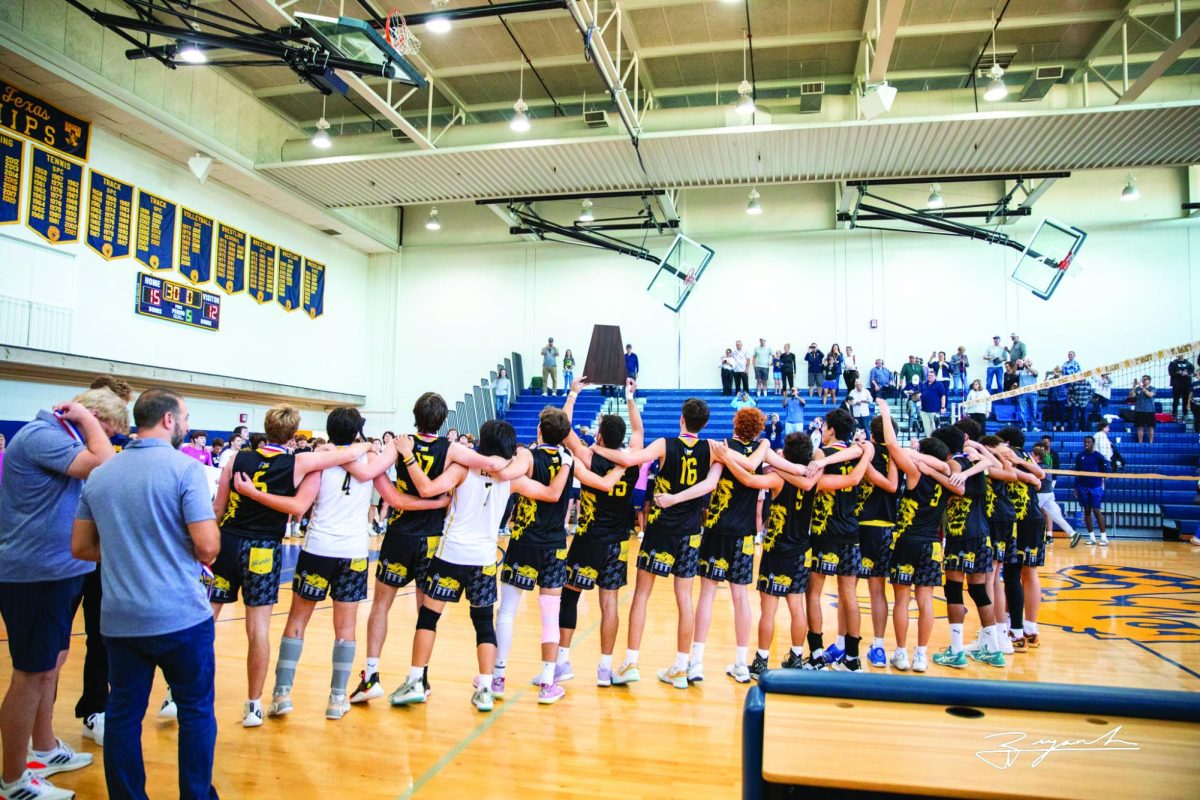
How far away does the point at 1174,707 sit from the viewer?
1292mm

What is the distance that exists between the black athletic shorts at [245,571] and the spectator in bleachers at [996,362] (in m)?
18.9

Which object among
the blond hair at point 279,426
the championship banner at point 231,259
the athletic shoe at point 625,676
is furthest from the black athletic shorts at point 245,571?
the championship banner at point 231,259

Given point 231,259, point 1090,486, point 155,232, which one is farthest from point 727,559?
point 231,259

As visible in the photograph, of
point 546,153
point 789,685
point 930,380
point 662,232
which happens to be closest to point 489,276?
point 662,232

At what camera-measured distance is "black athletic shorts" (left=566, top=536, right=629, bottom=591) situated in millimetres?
4719

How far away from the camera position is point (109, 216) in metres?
14.8

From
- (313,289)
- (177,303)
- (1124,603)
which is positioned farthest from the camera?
(313,289)

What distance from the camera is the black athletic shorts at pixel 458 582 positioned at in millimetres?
4203

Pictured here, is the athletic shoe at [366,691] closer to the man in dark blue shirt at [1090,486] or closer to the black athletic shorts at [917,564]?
the black athletic shorts at [917,564]

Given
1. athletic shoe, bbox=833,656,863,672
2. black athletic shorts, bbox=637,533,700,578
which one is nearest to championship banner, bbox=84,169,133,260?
black athletic shorts, bbox=637,533,700,578

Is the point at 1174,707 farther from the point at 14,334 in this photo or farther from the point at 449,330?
the point at 449,330

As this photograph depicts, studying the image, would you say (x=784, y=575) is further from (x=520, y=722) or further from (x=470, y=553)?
(x=470, y=553)

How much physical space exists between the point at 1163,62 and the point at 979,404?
8113 mm

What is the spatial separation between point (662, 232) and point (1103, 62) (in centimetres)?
1137
